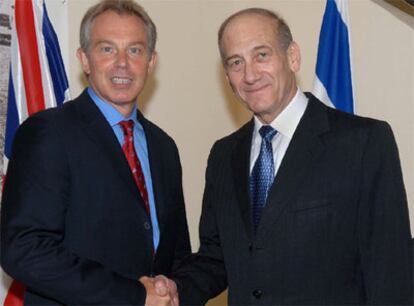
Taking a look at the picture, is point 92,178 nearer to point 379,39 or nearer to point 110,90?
point 110,90

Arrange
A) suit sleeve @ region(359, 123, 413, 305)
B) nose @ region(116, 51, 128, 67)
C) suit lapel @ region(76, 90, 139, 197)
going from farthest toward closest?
nose @ region(116, 51, 128, 67), suit lapel @ region(76, 90, 139, 197), suit sleeve @ region(359, 123, 413, 305)

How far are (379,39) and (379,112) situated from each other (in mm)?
442

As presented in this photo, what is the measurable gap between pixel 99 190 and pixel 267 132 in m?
0.67

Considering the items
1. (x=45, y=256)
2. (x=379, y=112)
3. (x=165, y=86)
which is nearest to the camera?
(x=45, y=256)

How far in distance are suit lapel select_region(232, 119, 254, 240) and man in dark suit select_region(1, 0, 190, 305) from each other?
308 millimetres

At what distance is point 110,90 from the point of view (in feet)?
7.91

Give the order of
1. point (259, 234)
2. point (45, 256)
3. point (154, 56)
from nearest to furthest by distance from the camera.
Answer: point (45, 256), point (259, 234), point (154, 56)

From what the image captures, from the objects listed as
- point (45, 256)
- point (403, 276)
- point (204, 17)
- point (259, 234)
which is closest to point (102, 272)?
point (45, 256)

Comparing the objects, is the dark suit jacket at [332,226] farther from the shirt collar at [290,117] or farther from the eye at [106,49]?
the eye at [106,49]

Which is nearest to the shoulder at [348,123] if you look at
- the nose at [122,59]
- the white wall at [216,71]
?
the nose at [122,59]

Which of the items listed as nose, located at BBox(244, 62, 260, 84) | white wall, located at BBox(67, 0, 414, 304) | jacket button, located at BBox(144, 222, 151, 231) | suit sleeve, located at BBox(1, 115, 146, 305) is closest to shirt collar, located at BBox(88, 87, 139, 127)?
suit sleeve, located at BBox(1, 115, 146, 305)

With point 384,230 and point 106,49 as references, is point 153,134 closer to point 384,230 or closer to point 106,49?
point 106,49

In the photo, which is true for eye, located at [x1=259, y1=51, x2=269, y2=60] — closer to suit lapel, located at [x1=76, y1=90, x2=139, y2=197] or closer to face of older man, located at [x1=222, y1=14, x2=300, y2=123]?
face of older man, located at [x1=222, y1=14, x2=300, y2=123]

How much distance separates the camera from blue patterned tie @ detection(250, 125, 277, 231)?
7.46ft
